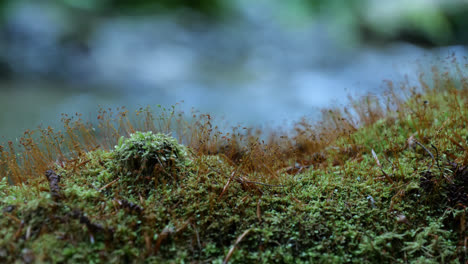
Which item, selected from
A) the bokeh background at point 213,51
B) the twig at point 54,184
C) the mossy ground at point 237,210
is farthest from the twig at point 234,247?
the bokeh background at point 213,51

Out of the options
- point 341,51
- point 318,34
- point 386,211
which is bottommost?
point 386,211

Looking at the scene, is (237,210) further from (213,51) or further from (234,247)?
(213,51)

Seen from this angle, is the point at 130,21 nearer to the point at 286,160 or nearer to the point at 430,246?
the point at 286,160

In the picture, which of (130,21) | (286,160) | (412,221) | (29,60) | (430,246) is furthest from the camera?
(130,21)

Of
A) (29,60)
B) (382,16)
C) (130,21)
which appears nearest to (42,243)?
(29,60)

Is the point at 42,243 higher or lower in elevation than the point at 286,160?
higher

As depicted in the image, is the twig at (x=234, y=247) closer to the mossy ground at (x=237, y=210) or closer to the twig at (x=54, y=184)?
the mossy ground at (x=237, y=210)

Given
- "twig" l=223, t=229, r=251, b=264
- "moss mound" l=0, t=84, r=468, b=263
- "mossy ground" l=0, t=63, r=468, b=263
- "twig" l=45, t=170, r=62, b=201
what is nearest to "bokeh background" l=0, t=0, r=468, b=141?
"mossy ground" l=0, t=63, r=468, b=263
